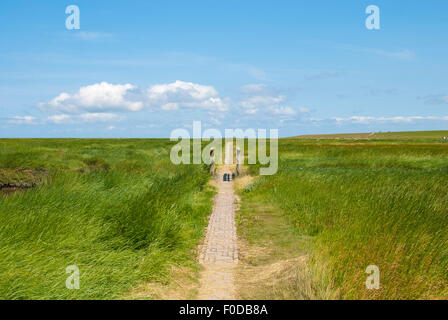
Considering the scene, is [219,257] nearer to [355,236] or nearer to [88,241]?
[88,241]

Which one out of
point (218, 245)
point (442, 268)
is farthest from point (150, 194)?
point (442, 268)

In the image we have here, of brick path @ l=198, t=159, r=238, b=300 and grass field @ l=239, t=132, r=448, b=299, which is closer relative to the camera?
grass field @ l=239, t=132, r=448, b=299

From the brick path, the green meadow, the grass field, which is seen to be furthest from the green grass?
the grass field

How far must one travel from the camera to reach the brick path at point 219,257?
16.9 feet

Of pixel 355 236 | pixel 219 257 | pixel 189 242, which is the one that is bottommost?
pixel 219 257

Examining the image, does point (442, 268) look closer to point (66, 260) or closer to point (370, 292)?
point (370, 292)

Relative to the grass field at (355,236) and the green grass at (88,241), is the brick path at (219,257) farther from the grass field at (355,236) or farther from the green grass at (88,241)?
the grass field at (355,236)

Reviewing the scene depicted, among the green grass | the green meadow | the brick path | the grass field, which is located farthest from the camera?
the brick path

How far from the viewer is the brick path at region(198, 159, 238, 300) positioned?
5.15 metres

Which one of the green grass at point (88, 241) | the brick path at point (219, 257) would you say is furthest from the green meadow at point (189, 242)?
the brick path at point (219, 257)

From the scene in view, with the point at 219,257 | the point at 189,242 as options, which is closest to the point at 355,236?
the point at 219,257

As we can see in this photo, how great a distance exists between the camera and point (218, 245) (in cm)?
750

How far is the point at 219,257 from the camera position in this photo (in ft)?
22.0

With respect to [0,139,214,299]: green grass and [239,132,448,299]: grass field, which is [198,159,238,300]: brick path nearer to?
[0,139,214,299]: green grass
